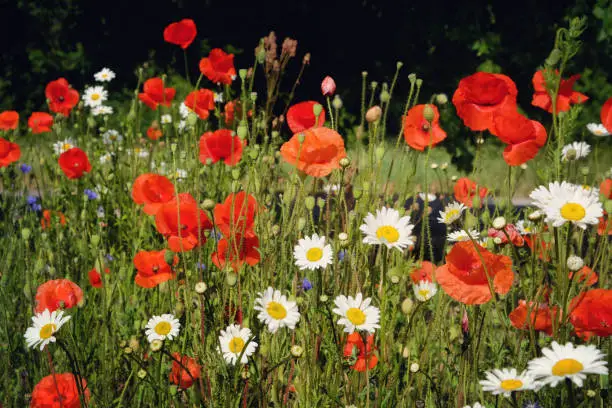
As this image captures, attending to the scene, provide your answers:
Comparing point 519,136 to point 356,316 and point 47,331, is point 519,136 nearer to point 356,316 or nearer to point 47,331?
point 356,316

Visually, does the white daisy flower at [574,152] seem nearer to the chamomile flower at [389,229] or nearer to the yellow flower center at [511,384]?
the chamomile flower at [389,229]

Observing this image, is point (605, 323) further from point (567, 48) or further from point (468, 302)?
point (567, 48)

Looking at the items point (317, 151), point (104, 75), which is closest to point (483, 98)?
point (317, 151)

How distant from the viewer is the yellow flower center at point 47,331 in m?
1.37

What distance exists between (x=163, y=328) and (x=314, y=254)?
0.42 metres

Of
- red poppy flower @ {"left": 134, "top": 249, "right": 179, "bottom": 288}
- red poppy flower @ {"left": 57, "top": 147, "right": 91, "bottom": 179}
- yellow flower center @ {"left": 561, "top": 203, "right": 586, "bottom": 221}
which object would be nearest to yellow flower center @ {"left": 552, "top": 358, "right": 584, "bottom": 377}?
→ yellow flower center @ {"left": 561, "top": 203, "right": 586, "bottom": 221}

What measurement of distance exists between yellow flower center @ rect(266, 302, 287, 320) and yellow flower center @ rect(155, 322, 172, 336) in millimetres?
337

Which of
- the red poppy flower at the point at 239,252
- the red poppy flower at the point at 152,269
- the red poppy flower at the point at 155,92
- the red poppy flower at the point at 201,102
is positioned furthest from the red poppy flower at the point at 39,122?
the red poppy flower at the point at 239,252

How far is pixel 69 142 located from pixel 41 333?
8.55ft

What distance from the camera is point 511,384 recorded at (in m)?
1.12

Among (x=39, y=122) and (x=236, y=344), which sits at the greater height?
(x=39, y=122)

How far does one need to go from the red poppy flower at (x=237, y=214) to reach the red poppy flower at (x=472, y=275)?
50 centimetres

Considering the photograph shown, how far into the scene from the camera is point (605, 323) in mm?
1291

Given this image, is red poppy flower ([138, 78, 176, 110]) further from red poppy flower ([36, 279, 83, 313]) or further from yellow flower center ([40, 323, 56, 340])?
yellow flower center ([40, 323, 56, 340])
